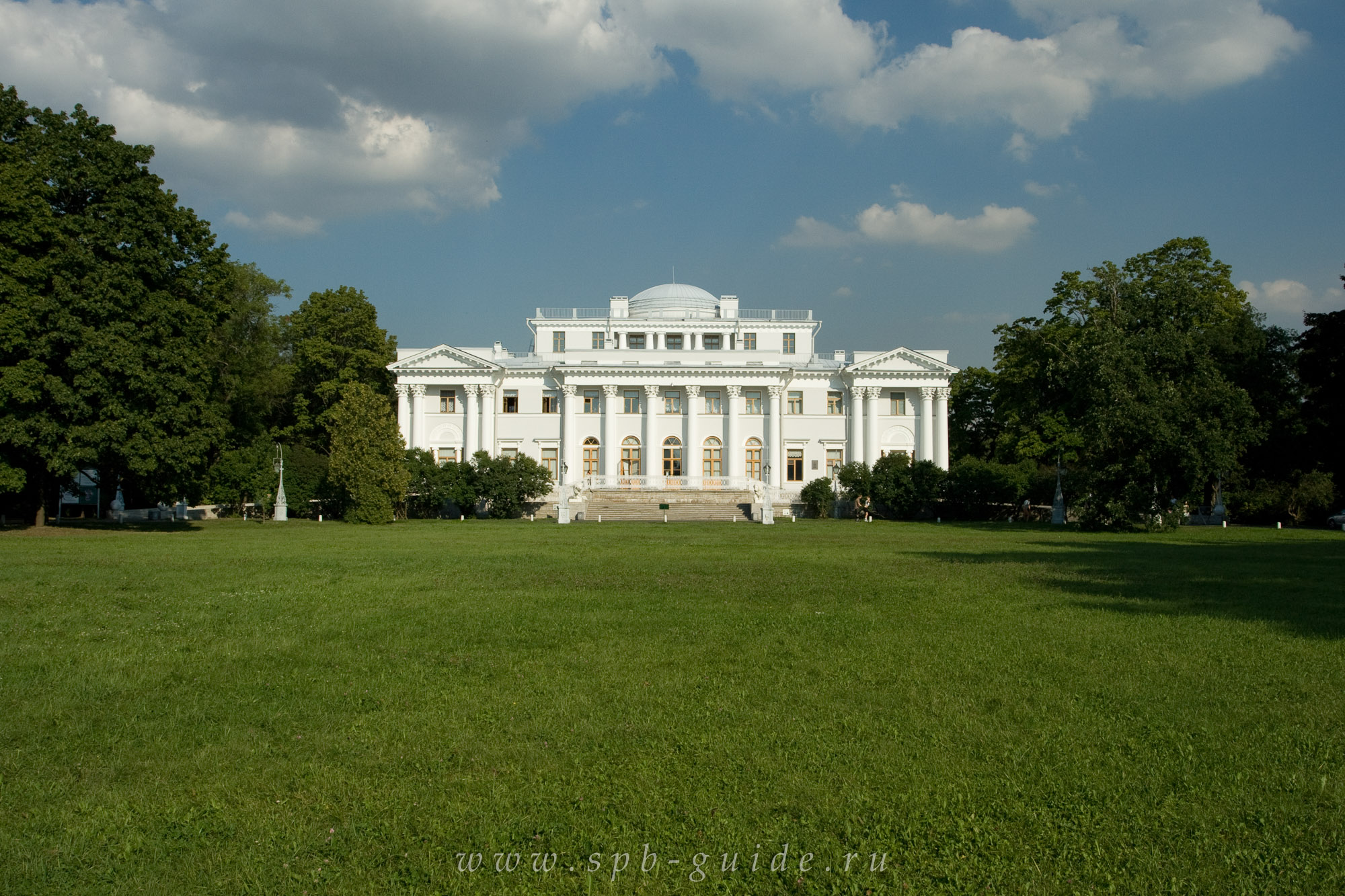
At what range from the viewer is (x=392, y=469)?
39.6 metres

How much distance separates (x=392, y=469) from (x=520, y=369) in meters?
20.7

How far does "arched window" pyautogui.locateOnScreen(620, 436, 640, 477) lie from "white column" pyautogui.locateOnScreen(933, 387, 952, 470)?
1894 cm

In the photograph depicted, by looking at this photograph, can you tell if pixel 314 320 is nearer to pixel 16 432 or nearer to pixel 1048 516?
pixel 16 432

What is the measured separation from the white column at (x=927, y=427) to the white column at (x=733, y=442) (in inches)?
448

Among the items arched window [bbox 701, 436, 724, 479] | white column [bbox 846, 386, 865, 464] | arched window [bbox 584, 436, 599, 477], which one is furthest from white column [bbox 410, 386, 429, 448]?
white column [bbox 846, 386, 865, 464]

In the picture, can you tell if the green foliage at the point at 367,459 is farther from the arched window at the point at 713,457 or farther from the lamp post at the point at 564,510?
the arched window at the point at 713,457

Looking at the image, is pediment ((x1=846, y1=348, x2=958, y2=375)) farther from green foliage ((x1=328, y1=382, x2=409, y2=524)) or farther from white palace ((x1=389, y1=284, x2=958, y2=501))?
green foliage ((x1=328, y1=382, x2=409, y2=524))

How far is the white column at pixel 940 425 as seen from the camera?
189ft

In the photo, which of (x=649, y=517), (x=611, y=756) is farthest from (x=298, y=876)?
(x=649, y=517)

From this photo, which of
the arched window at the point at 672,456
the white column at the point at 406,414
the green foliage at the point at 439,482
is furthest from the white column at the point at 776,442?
the white column at the point at 406,414

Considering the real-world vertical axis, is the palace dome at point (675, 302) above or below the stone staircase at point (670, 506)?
above

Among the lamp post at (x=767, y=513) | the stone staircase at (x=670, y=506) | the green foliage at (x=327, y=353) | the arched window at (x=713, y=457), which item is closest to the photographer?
the lamp post at (x=767, y=513)

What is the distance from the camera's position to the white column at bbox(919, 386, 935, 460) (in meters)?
57.5

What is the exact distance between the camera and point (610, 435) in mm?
58500
